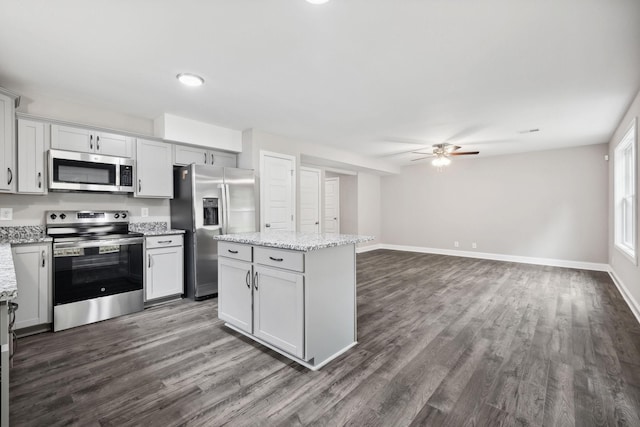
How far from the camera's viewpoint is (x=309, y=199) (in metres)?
6.74

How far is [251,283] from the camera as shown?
8.41 feet

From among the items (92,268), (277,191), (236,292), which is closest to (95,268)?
(92,268)

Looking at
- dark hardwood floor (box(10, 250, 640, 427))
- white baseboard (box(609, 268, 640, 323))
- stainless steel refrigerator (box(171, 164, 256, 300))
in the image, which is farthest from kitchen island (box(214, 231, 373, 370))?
white baseboard (box(609, 268, 640, 323))

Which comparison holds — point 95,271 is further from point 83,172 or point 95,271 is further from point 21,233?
point 83,172

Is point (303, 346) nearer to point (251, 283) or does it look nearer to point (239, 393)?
point (239, 393)

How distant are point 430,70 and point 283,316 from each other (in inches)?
99.7

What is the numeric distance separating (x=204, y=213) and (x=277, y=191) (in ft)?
4.37

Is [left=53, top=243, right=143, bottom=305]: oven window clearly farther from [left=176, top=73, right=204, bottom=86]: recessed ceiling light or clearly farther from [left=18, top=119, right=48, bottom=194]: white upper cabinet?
[left=176, top=73, right=204, bottom=86]: recessed ceiling light

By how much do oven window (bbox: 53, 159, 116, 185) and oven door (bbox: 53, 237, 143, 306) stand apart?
72 cm

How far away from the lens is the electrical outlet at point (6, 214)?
2994 mm

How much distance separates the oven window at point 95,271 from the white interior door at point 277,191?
1757mm

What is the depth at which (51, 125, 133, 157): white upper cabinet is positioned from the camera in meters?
3.13

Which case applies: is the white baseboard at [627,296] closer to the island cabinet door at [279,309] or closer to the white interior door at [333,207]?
the island cabinet door at [279,309]

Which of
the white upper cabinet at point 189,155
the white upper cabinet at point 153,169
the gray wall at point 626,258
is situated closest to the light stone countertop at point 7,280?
the white upper cabinet at point 153,169
